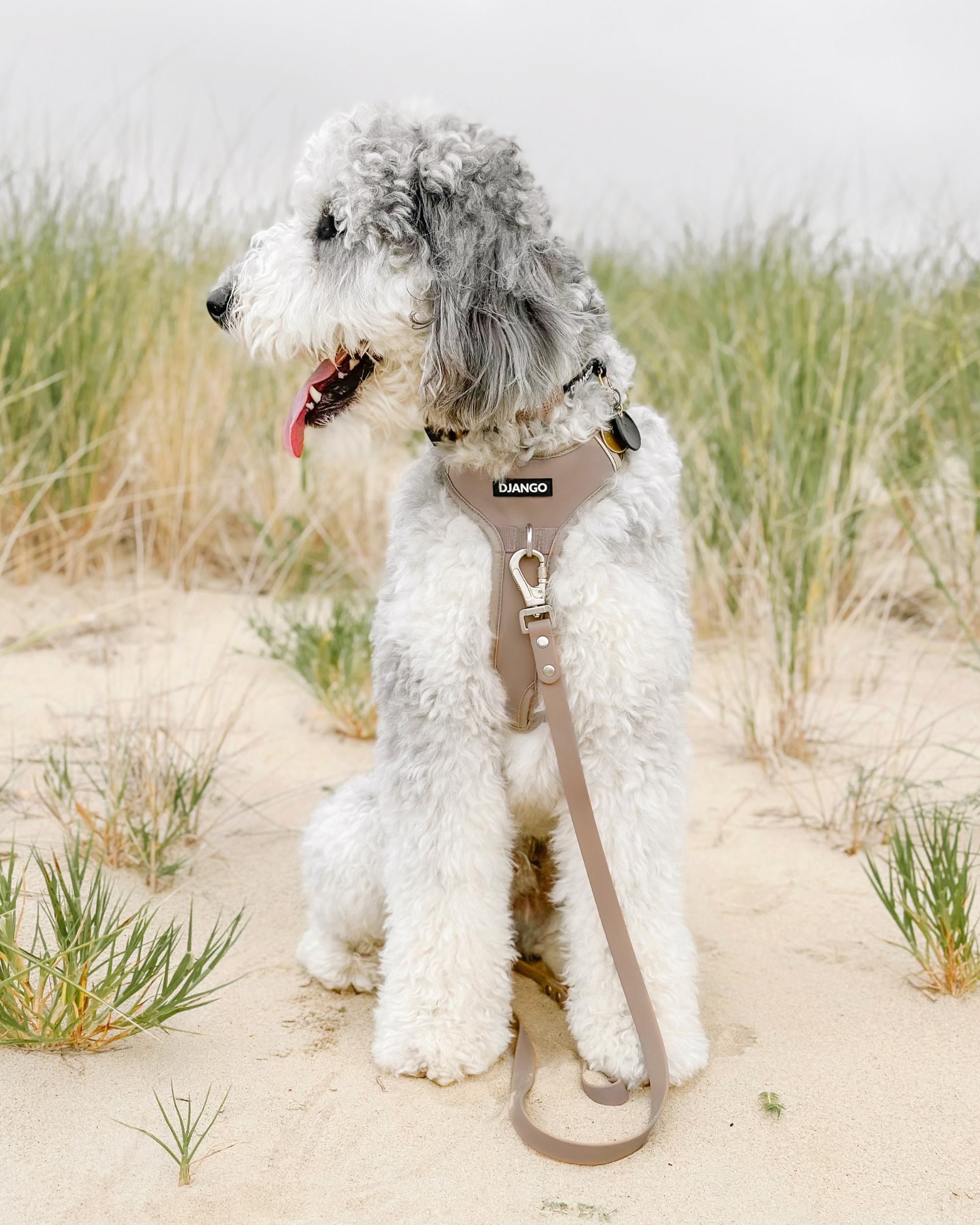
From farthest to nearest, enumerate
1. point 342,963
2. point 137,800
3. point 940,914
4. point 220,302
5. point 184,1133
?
point 137,800, point 342,963, point 940,914, point 220,302, point 184,1133

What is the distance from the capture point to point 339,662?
4691 millimetres

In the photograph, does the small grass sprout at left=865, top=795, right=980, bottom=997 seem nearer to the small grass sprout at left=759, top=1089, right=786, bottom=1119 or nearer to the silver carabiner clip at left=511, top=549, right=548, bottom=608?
the small grass sprout at left=759, top=1089, right=786, bottom=1119

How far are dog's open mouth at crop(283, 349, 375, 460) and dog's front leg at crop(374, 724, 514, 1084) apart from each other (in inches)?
29.4

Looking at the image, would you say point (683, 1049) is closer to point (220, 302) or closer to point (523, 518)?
point (523, 518)

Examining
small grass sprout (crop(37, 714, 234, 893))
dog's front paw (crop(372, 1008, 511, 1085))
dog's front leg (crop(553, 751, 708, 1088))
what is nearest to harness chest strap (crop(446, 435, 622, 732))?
dog's front leg (crop(553, 751, 708, 1088))

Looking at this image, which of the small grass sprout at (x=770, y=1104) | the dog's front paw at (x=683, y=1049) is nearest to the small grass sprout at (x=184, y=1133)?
the dog's front paw at (x=683, y=1049)

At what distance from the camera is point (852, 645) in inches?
208

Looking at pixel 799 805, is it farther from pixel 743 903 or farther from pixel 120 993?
pixel 120 993

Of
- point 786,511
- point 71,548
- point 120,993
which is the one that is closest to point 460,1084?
point 120,993

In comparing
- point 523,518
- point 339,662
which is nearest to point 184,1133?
point 523,518

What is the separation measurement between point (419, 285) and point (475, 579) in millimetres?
634

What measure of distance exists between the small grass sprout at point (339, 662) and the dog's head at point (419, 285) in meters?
2.00

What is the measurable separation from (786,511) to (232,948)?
3.01m

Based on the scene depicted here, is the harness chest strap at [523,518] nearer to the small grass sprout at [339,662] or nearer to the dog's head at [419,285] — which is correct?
the dog's head at [419,285]
